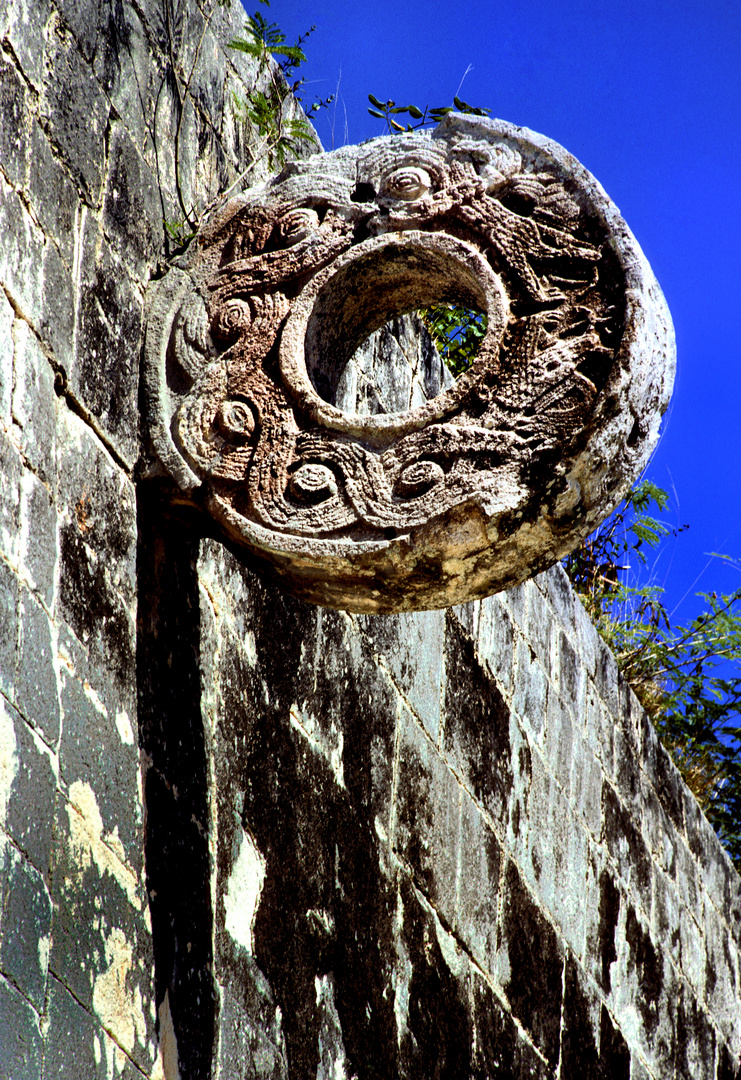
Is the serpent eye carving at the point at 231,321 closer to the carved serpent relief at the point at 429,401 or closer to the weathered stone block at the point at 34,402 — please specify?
the carved serpent relief at the point at 429,401

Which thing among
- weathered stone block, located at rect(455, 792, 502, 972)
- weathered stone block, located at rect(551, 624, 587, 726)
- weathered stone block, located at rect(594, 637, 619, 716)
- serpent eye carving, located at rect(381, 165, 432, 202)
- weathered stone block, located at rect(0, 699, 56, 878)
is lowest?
weathered stone block, located at rect(0, 699, 56, 878)

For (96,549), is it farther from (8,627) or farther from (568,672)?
(568,672)

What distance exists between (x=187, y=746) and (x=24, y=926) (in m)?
0.81

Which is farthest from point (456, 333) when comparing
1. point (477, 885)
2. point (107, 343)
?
point (107, 343)

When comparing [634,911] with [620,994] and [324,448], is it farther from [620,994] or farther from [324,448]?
[324,448]

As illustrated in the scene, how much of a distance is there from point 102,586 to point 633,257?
4.16ft

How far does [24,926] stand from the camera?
7.09ft

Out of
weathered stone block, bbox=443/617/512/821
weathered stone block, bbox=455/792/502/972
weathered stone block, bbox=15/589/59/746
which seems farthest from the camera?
weathered stone block, bbox=443/617/512/821

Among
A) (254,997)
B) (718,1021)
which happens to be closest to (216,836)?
(254,997)

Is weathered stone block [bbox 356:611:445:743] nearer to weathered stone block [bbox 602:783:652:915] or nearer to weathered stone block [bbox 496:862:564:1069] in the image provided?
weathered stone block [bbox 496:862:564:1069]

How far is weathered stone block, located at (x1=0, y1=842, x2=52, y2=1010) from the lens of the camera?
83.1 inches

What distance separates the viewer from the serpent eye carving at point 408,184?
3.10 meters

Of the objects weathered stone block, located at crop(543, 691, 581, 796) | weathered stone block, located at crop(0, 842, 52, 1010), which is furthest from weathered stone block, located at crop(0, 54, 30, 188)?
weathered stone block, located at crop(543, 691, 581, 796)

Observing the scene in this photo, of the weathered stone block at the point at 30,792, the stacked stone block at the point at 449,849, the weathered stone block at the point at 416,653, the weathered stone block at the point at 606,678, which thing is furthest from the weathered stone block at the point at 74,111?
the weathered stone block at the point at 606,678
